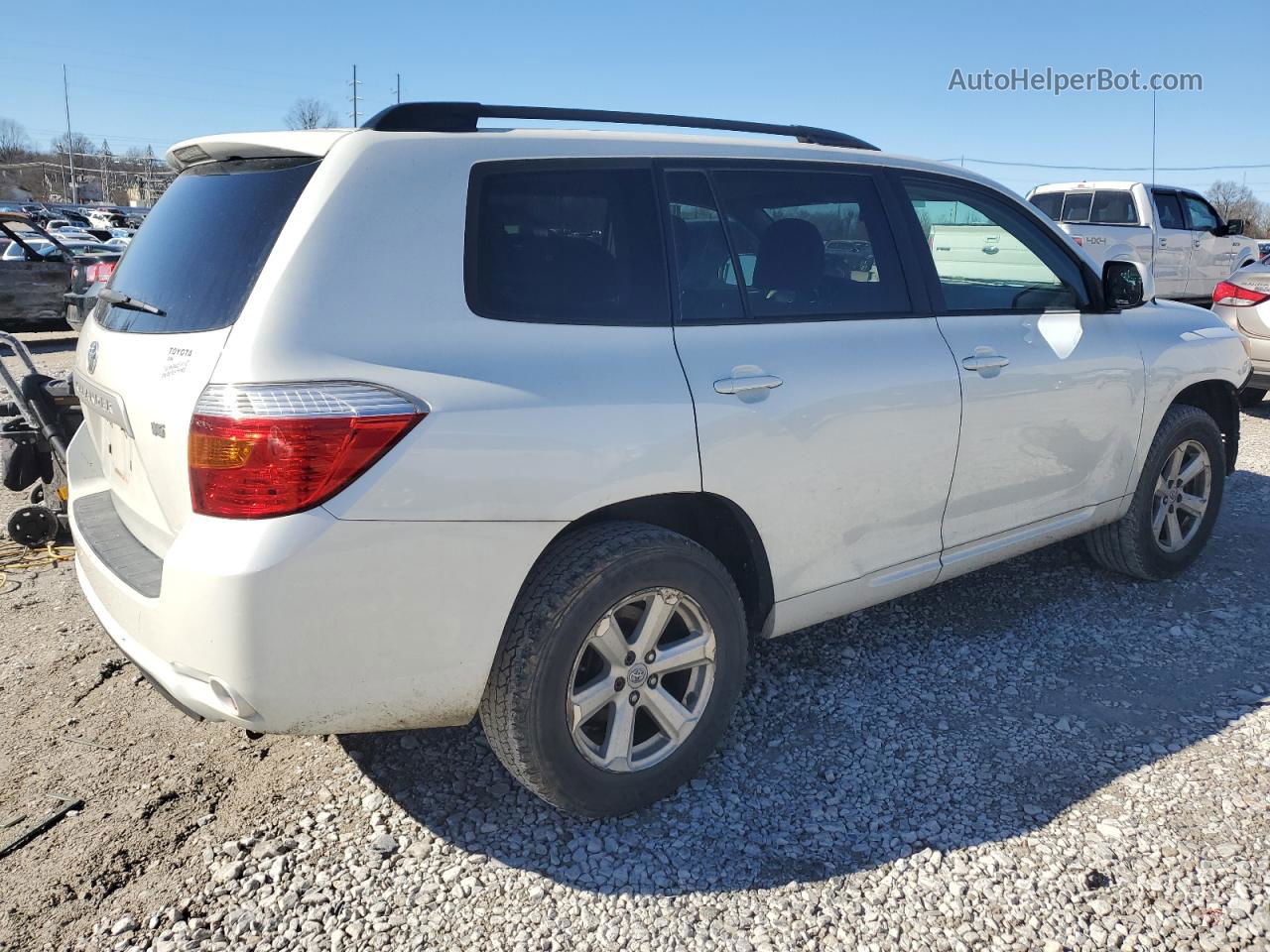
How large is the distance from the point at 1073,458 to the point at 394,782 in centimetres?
282

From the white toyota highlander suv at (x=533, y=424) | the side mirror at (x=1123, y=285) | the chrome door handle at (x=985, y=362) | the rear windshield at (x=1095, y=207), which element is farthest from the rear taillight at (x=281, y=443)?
the rear windshield at (x=1095, y=207)

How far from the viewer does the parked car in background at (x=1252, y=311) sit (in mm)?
8344

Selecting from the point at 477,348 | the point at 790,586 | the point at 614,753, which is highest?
the point at 477,348

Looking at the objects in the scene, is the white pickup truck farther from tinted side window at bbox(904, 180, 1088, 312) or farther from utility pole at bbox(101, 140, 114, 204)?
utility pole at bbox(101, 140, 114, 204)

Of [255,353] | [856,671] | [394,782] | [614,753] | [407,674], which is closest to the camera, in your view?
[255,353]

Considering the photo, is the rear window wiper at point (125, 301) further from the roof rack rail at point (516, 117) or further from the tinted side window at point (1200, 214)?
the tinted side window at point (1200, 214)

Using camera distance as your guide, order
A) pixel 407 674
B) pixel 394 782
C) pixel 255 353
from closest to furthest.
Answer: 1. pixel 255 353
2. pixel 407 674
3. pixel 394 782

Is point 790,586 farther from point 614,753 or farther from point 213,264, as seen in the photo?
point 213,264

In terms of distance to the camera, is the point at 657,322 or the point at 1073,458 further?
the point at 1073,458

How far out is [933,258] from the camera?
141 inches

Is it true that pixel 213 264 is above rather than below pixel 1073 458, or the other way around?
above

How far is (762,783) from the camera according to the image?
3035mm

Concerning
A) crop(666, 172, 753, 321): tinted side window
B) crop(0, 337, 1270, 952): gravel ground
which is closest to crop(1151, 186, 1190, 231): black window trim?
crop(0, 337, 1270, 952): gravel ground

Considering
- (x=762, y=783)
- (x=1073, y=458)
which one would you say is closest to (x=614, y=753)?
(x=762, y=783)
